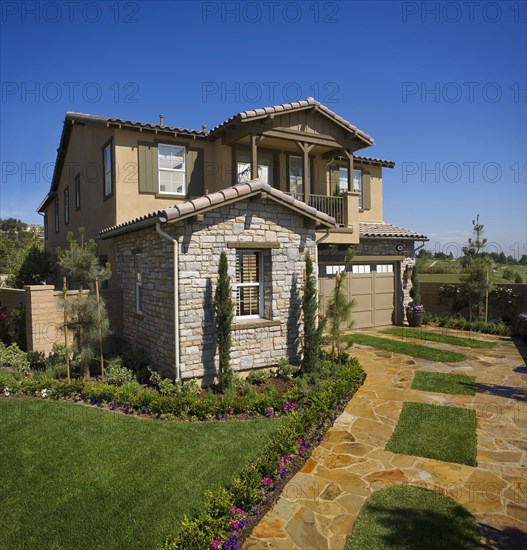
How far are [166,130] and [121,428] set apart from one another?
9473mm

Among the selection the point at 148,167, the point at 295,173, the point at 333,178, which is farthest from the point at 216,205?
the point at 333,178

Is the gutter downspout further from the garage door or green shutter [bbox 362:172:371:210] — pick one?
green shutter [bbox 362:172:371:210]

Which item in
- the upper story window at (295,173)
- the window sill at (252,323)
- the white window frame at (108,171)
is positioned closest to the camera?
the window sill at (252,323)

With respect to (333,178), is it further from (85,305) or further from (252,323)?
(85,305)

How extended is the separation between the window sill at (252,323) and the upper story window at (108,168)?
6673 mm

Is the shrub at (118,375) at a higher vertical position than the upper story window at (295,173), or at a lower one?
lower

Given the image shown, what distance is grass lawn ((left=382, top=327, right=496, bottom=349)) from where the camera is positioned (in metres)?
13.5

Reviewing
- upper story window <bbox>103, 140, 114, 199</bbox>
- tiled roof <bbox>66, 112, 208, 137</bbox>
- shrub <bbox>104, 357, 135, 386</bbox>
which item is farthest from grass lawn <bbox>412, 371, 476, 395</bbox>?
upper story window <bbox>103, 140, 114, 199</bbox>

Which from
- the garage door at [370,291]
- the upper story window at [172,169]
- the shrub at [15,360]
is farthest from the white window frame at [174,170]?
the shrub at [15,360]

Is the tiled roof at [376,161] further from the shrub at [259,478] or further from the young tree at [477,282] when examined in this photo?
the shrub at [259,478]

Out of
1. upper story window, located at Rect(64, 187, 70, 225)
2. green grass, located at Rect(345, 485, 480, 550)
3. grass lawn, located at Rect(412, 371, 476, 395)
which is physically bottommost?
green grass, located at Rect(345, 485, 480, 550)

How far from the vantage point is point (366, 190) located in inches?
693

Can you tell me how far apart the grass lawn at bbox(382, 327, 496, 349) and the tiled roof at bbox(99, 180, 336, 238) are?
6906 mm

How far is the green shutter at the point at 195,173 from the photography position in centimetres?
1343
